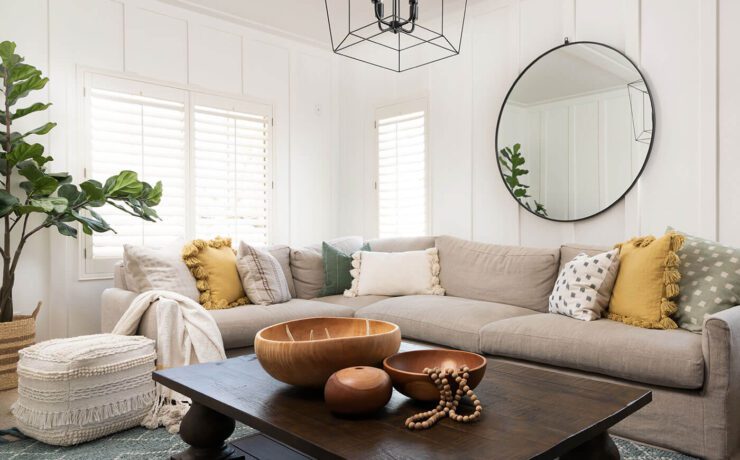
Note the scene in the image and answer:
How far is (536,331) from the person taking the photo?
260 centimetres

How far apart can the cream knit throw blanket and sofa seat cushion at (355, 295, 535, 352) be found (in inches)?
39.4

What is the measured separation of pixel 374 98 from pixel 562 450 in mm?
4166

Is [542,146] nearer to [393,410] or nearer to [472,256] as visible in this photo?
[472,256]

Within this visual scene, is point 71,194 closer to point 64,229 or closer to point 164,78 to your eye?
point 64,229

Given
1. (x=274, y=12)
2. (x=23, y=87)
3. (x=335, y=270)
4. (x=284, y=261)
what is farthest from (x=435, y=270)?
(x=23, y=87)

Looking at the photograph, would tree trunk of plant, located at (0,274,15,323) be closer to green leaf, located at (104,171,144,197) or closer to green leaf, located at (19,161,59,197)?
green leaf, located at (19,161,59,197)

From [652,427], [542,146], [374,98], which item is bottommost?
[652,427]

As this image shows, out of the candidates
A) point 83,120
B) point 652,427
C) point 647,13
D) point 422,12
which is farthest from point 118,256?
point 647,13

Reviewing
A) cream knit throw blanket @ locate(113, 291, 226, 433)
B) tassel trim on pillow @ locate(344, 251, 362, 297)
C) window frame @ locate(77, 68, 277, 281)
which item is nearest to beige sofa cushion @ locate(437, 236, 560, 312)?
tassel trim on pillow @ locate(344, 251, 362, 297)

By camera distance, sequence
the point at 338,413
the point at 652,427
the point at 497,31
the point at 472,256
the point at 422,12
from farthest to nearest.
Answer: the point at 422,12
the point at 497,31
the point at 472,256
the point at 652,427
the point at 338,413

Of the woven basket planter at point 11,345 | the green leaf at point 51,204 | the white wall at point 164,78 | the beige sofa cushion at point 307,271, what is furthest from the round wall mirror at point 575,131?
the woven basket planter at point 11,345

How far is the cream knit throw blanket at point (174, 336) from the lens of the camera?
2.57 meters

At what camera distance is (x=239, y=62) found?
15.1 feet

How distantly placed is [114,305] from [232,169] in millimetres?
1721
